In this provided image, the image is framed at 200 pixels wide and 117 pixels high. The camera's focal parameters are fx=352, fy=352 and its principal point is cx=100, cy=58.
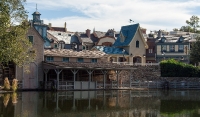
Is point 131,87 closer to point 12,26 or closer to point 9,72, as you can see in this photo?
point 9,72

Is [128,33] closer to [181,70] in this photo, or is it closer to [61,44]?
[61,44]

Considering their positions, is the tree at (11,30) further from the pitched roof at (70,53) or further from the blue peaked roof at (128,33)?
the blue peaked roof at (128,33)

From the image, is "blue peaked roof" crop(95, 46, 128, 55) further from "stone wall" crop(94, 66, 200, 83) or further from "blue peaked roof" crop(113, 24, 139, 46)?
"stone wall" crop(94, 66, 200, 83)

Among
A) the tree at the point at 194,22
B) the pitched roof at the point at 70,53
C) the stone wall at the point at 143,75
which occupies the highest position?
the tree at the point at 194,22

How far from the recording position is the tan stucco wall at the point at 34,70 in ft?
138

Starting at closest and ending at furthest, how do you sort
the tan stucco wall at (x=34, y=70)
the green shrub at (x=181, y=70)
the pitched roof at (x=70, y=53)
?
the tan stucco wall at (x=34, y=70) < the pitched roof at (x=70, y=53) < the green shrub at (x=181, y=70)

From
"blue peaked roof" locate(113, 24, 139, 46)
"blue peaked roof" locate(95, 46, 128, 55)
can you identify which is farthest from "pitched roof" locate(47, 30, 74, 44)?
"blue peaked roof" locate(113, 24, 139, 46)

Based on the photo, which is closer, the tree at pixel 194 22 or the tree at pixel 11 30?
the tree at pixel 11 30

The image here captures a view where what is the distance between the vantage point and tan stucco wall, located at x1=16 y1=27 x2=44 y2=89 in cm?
4209

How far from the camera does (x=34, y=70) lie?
43062mm

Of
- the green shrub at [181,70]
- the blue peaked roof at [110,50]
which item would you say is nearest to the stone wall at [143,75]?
the green shrub at [181,70]

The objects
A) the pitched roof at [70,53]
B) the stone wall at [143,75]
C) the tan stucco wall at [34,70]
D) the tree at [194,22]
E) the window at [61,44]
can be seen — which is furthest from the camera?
the tree at [194,22]

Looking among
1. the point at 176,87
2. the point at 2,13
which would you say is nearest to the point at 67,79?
the point at 176,87

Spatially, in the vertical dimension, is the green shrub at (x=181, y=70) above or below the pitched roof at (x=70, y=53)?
below
